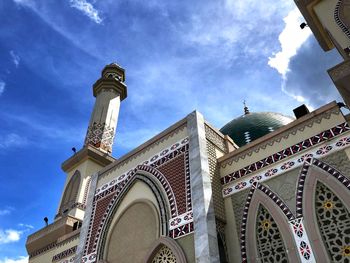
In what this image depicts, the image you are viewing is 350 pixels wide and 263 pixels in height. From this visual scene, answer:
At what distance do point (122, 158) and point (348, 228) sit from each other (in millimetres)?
5038

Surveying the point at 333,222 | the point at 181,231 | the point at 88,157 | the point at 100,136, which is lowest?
the point at 333,222

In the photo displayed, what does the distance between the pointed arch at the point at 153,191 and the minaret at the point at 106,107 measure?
14.9 feet

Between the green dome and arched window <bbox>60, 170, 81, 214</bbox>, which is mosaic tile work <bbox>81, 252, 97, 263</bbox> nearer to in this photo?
arched window <bbox>60, 170, 81, 214</bbox>

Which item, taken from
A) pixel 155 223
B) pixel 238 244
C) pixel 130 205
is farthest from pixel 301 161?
pixel 130 205

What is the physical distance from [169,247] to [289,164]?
7.58 ft

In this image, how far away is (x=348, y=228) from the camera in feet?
13.7

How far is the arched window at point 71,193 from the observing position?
32.8ft

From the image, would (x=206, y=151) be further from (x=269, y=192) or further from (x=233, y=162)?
(x=269, y=192)

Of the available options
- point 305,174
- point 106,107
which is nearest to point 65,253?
point 106,107

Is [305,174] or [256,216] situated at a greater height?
[305,174]

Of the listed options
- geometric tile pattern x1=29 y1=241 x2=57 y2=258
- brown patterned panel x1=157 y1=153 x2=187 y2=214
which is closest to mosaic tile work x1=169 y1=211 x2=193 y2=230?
brown patterned panel x1=157 y1=153 x2=187 y2=214

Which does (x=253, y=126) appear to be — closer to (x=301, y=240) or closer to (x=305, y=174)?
(x=305, y=174)

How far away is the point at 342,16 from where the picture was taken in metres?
5.33

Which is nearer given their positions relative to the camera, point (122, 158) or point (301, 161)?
point (301, 161)
